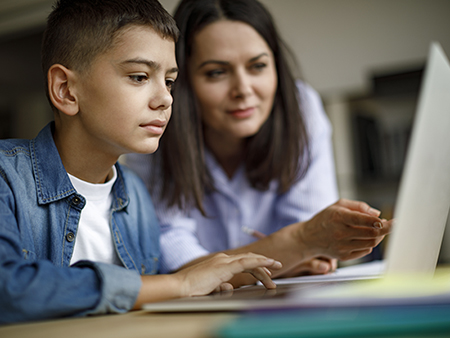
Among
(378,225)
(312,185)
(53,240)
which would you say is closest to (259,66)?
(312,185)

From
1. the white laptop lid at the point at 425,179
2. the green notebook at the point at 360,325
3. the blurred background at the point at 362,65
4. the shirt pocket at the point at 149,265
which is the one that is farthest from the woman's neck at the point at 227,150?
the blurred background at the point at 362,65

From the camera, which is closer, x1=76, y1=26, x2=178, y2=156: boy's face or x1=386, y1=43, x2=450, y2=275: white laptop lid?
x1=386, y1=43, x2=450, y2=275: white laptop lid

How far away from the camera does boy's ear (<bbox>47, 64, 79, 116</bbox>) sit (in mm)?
750

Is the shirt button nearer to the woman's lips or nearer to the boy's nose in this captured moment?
the boy's nose

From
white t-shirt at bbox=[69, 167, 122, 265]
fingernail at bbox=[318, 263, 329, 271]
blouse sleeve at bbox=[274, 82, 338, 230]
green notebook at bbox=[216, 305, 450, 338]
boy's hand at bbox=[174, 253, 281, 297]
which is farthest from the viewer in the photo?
blouse sleeve at bbox=[274, 82, 338, 230]

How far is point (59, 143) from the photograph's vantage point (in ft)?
2.63

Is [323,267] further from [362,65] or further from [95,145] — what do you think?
[362,65]

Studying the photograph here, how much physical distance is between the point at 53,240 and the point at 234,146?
0.74 meters

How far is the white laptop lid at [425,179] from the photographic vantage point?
41 cm

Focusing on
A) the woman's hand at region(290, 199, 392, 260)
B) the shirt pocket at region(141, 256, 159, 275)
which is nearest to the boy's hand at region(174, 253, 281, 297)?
the woman's hand at region(290, 199, 392, 260)

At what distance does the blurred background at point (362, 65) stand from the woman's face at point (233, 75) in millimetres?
1707

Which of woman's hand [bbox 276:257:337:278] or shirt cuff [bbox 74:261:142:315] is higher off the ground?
shirt cuff [bbox 74:261:142:315]

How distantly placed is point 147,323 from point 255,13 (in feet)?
3.17

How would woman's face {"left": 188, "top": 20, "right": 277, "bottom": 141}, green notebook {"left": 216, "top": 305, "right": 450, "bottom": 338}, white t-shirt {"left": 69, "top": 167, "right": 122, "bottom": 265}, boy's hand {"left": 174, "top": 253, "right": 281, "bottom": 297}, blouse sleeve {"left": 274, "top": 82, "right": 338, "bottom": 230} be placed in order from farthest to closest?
blouse sleeve {"left": 274, "top": 82, "right": 338, "bottom": 230}, woman's face {"left": 188, "top": 20, "right": 277, "bottom": 141}, white t-shirt {"left": 69, "top": 167, "right": 122, "bottom": 265}, boy's hand {"left": 174, "top": 253, "right": 281, "bottom": 297}, green notebook {"left": 216, "top": 305, "right": 450, "bottom": 338}
